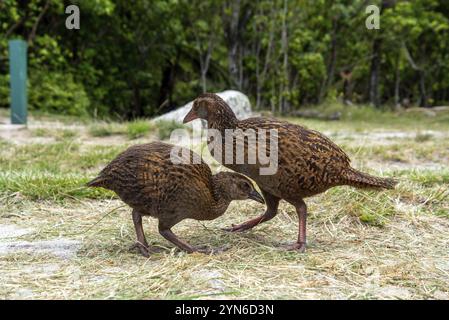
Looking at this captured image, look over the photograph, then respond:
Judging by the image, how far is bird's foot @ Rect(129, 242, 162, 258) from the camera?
3.52 metres

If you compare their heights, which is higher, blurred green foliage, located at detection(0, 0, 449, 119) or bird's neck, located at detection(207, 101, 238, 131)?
blurred green foliage, located at detection(0, 0, 449, 119)

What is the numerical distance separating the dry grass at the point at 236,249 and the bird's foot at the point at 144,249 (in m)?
0.06

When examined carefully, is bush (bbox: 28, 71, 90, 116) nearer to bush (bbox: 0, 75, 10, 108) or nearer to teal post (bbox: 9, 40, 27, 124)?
bush (bbox: 0, 75, 10, 108)

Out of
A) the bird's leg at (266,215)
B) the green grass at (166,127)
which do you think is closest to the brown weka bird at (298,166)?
the bird's leg at (266,215)

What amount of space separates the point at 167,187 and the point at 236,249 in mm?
608

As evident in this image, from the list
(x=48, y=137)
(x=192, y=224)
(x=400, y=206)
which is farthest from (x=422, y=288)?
(x=48, y=137)

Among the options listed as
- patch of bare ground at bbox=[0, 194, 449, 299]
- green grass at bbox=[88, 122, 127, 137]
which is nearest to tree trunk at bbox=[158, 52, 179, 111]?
green grass at bbox=[88, 122, 127, 137]

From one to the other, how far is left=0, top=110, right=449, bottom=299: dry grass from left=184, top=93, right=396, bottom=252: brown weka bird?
0.36 meters

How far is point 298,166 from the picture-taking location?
359 cm

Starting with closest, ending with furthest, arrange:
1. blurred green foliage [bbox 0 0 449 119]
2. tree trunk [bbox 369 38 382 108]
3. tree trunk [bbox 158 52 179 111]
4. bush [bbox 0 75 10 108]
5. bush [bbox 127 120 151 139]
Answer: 1. bush [bbox 127 120 151 139]
2. bush [bbox 0 75 10 108]
3. blurred green foliage [bbox 0 0 449 119]
4. tree trunk [bbox 158 52 179 111]
5. tree trunk [bbox 369 38 382 108]

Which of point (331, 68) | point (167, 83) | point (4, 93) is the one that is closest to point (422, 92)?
point (331, 68)
